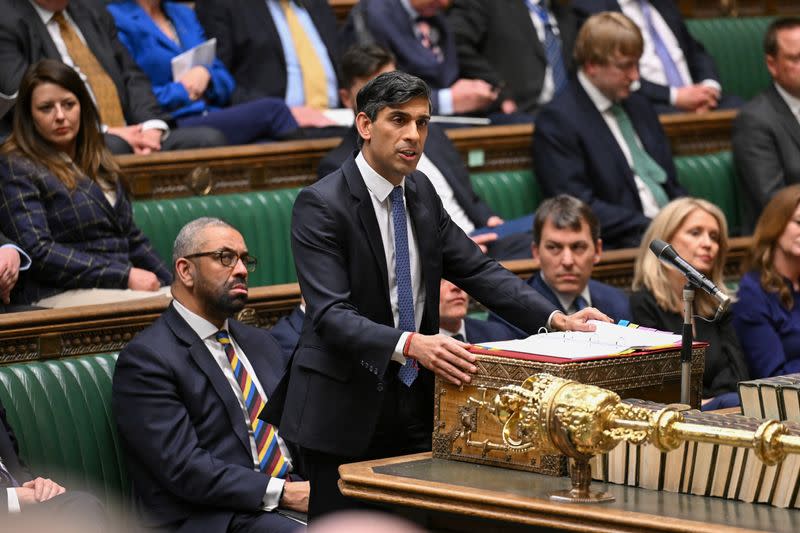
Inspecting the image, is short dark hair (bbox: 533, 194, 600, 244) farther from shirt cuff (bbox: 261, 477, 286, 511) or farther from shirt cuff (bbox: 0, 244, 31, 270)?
shirt cuff (bbox: 0, 244, 31, 270)

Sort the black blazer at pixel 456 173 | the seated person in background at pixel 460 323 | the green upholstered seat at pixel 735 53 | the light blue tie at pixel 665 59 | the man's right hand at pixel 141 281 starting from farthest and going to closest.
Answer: the green upholstered seat at pixel 735 53, the light blue tie at pixel 665 59, the black blazer at pixel 456 173, the man's right hand at pixel 141 281, the seated person in background at pixel 460 323

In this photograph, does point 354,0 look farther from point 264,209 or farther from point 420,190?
point 420,190

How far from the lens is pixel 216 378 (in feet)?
11.0

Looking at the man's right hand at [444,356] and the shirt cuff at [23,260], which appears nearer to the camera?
the man's right hand at [444,356]

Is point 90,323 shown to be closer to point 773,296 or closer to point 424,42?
point 773,296

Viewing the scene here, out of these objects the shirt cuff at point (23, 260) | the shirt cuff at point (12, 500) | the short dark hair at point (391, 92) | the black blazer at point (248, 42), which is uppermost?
the black blazer at point (248, 42)

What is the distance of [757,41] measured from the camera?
22.5ft

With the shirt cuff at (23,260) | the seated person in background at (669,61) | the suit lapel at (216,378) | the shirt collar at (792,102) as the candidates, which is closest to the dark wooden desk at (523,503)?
the suit lapel at (216,378)

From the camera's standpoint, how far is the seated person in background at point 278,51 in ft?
17.4

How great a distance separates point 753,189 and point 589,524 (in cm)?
329

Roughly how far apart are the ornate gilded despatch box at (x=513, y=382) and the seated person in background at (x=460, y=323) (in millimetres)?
1010

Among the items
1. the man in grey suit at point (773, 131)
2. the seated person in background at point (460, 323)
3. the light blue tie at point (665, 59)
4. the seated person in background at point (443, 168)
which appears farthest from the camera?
the light blue tie at point (665, 59)

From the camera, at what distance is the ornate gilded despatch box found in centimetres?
254

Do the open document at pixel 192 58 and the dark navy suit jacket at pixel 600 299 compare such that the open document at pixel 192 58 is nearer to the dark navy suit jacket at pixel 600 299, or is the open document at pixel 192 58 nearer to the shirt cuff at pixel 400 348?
the dark navy suit jacket at pixel 600 299
